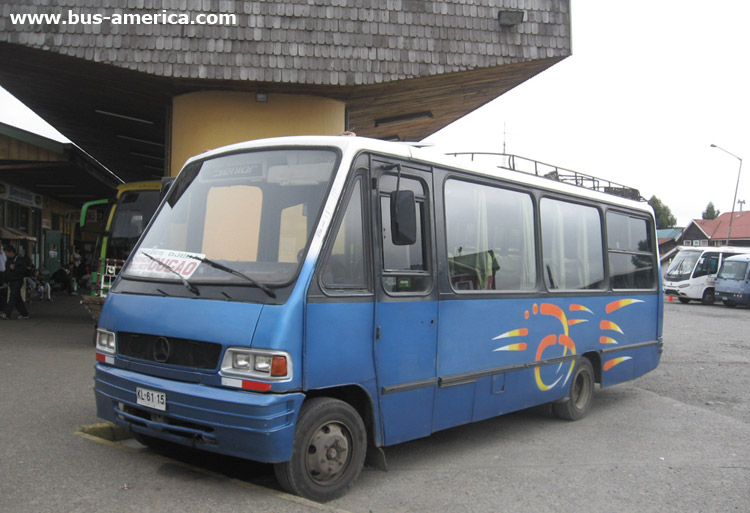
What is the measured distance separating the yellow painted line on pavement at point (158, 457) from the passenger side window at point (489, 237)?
2.39m

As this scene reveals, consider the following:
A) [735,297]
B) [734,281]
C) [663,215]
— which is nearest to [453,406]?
[735,297]

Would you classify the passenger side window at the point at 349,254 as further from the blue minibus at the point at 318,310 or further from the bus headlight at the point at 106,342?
the bus headlight at the point at 106,342

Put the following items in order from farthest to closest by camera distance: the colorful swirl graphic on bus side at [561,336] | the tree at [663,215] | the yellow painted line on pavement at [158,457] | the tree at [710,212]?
the tree at [710,212], the tree at [663,215], the colorful swirl graphic on bus side at [561,336], the yellow painted line on pavement at [158,457]

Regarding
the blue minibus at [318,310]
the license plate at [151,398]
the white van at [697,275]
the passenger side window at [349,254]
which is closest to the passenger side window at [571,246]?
the blue minibus at [318,310]

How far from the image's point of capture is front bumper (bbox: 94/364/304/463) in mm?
4441

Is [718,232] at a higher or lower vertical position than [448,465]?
higher

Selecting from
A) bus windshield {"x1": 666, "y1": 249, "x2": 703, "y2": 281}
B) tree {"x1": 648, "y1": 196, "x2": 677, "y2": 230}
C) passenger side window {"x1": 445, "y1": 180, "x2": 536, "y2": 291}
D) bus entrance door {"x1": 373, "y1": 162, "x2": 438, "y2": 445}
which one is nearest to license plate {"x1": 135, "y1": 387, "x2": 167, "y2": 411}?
→ bus entrance door {"x1": 373, "y1": 162, "x2": 438, "y2": 445}

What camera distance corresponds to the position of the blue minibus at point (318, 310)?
4.62 meters

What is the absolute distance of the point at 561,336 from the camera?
25.6 feet

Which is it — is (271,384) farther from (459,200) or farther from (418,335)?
(459,200)

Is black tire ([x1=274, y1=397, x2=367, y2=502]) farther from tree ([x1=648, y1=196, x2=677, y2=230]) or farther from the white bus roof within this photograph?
tree ([x1=648, y1=196, x2=677, y2=230])

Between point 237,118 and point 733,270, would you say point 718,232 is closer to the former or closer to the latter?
point 733,270

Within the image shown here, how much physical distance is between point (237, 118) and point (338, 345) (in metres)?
10.5

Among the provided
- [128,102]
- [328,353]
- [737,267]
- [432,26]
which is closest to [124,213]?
[128,102]
